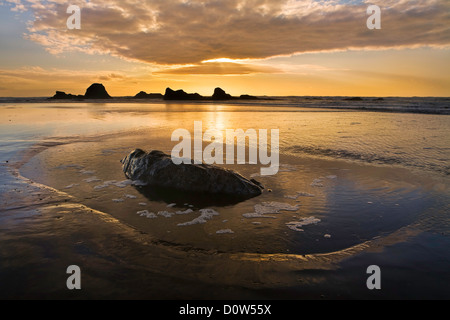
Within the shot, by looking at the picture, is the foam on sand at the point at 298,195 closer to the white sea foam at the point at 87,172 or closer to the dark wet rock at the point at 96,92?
the white sea foam at the point at 87,172

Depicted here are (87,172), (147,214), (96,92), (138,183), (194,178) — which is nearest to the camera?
(147,214)

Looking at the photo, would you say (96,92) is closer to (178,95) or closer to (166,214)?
(178,95)

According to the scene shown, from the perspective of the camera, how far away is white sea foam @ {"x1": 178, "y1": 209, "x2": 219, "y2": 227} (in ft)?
15.6

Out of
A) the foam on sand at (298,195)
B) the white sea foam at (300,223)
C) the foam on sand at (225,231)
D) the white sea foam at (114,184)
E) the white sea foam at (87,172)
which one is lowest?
the foam on sand at (225,231)

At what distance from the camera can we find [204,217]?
501 centimetres

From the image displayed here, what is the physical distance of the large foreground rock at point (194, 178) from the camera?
6367mm

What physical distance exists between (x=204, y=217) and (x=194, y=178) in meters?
1.73

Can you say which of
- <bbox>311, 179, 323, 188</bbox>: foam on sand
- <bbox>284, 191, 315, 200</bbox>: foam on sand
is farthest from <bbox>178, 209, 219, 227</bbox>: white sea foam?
<bbox>311, 179, 323, 188</bbox>: foam on sand

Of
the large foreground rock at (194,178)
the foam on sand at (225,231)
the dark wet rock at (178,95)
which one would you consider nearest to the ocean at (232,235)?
the foam on sand at (225,231)

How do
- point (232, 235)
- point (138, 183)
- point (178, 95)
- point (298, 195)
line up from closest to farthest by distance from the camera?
point (232, 235)
point (298, 195)
point (138, 183)
point (178, 95)

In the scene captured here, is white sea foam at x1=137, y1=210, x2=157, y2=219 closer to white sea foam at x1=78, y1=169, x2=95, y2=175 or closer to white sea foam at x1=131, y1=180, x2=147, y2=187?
white sea foam at x1=131, y1=180, x2=147, y2=187

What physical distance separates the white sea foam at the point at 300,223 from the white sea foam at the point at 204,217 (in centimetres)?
136

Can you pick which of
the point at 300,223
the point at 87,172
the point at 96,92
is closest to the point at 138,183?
the point at 87,172
